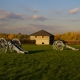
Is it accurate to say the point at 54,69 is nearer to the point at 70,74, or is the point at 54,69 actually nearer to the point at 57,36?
the point at 70,74

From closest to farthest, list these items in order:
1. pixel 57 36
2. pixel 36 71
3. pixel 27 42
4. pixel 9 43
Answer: pixel 36 71 < pixel 9 43 < pixel 27 42 < pixel 57 36

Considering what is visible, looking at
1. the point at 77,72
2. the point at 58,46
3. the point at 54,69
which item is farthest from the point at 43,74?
the point at 58,46

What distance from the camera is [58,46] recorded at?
25172 mm

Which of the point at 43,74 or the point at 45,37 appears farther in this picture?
the point at 45,37

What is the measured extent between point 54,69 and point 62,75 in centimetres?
111

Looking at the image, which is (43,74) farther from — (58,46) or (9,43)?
(58,46)

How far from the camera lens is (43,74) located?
28.7 ft

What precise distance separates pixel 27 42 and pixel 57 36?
44.2 m

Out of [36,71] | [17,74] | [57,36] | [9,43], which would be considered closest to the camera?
[17,74]

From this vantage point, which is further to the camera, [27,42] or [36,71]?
[27,42]

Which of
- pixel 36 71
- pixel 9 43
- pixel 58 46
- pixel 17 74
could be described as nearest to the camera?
pixel 17 74

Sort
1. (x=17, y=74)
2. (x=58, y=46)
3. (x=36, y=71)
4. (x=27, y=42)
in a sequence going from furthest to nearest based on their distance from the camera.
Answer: (x=27, y=42) < (x=58, y=46) < (x=36, y=71) < (x=17, y=74)

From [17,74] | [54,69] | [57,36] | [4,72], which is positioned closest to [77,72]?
[54,69]

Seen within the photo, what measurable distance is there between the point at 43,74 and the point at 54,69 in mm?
1175
